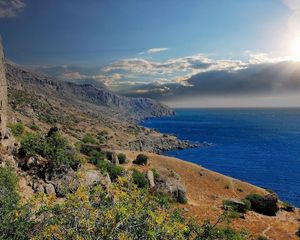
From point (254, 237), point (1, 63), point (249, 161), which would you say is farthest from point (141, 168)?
point (249, 161)

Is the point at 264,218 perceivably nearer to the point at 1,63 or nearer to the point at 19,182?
the point at 19,182

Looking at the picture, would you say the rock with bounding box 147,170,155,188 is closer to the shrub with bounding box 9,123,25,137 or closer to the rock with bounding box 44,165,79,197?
the rock with bounding box 44,165,79,197

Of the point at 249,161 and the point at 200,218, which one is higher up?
the point at 200,218

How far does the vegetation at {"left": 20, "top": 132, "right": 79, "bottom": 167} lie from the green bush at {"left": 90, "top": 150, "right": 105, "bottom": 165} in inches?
324

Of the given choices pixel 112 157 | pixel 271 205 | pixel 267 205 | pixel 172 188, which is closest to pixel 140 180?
pixel 172 188

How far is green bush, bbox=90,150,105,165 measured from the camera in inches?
1978

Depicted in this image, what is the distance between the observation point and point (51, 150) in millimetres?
40219

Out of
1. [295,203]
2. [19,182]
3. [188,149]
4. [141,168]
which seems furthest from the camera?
[188,149]

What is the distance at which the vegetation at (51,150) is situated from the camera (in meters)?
38.5

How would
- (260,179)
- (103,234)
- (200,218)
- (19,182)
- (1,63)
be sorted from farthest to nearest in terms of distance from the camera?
(260,179), (200,218), (1,63), (19,182), (103,234)

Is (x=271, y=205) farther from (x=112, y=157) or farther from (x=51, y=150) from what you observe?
(x=51, y=150)

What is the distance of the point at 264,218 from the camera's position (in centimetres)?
4803

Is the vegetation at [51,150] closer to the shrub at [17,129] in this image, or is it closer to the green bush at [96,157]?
the green bush at [96,157]

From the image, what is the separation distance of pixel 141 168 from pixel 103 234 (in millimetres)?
50089
